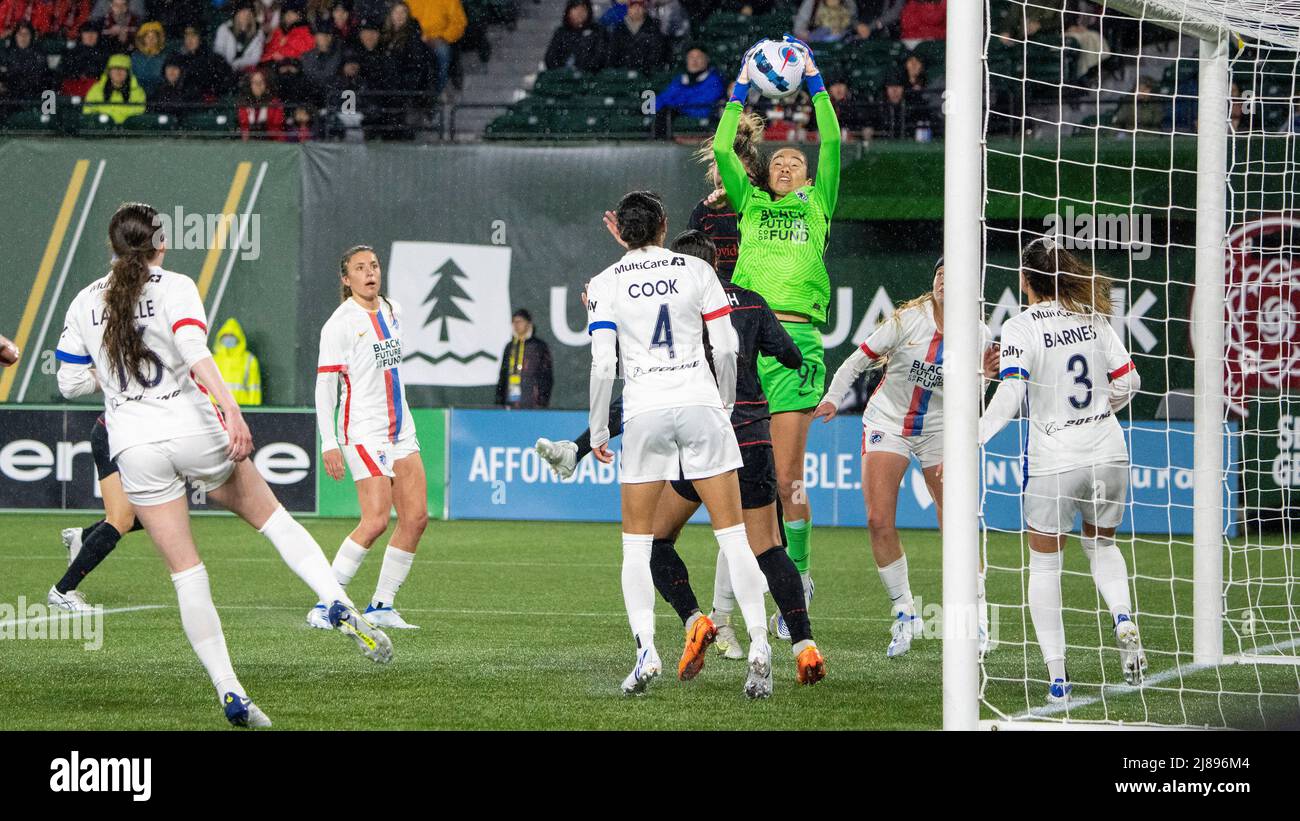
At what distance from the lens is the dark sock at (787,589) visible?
6.64m

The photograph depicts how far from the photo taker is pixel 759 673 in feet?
20.8

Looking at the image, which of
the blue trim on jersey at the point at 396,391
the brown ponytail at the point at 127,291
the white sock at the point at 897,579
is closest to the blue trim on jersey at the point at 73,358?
the brown ponytail at the point at 127,291

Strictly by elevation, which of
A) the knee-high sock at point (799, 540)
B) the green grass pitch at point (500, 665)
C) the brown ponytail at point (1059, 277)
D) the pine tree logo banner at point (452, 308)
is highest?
the pine tree logo banner at point (452, 308)

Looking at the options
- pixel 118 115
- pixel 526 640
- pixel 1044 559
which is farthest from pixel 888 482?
pixel 118 115

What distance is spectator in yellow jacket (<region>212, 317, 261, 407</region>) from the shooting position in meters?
17.2

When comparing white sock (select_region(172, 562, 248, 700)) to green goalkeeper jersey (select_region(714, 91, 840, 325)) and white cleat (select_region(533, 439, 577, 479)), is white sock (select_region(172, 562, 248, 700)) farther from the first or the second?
green goalkeeper jersey (select_region(714, 91, 840, 325))

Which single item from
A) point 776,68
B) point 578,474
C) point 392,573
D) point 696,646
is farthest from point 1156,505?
point 578,474

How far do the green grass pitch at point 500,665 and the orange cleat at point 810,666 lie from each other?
12 cm

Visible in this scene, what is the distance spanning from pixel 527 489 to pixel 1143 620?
7.60 m

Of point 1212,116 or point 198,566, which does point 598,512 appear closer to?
point 1212,116

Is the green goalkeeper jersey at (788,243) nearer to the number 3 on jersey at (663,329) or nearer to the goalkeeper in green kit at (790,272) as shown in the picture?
the goalkeeper in green kit at (790,272)

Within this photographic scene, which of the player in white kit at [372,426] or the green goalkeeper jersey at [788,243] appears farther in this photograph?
the player in white kit at [372,426]

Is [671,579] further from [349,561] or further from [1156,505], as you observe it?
[1156,505]

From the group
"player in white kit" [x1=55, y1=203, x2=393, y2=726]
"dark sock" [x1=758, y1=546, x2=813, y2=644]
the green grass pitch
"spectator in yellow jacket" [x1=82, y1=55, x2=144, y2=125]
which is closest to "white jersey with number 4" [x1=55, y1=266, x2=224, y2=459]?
"player in white kit" [x1=55, y1=203, x2=393, y2=726]
